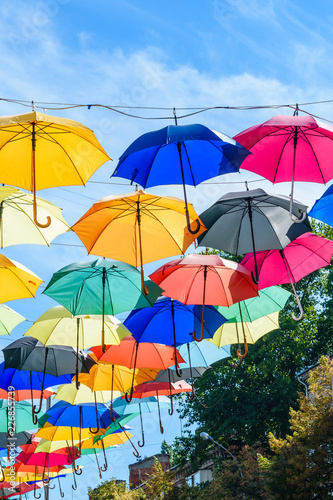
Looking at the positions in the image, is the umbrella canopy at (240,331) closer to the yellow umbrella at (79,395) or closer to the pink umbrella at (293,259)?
the pink umbrella at (293,259)

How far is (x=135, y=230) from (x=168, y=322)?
8.12 ft

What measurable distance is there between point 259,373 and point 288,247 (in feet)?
63.9

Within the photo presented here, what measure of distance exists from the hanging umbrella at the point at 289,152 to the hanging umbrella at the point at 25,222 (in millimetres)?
3203

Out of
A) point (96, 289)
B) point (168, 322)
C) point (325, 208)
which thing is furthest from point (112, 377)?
point (325, 208)

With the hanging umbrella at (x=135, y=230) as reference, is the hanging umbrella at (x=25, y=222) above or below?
above

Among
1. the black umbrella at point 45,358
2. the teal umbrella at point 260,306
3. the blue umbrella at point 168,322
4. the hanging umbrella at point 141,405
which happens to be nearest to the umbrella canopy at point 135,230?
the blue umbrella at point 168,322

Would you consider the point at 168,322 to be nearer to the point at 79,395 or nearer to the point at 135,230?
the point at 135,230

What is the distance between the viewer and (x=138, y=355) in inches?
453

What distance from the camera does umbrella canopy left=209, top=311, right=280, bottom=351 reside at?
467 inches

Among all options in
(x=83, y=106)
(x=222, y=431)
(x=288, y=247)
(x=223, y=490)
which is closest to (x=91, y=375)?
(x=288, y=247)

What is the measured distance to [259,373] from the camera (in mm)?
28234

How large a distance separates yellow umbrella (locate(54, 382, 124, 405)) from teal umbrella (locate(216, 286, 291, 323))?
155 inches

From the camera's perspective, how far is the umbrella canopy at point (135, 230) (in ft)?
29.6

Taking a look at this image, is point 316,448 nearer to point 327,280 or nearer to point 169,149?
point 169,149
